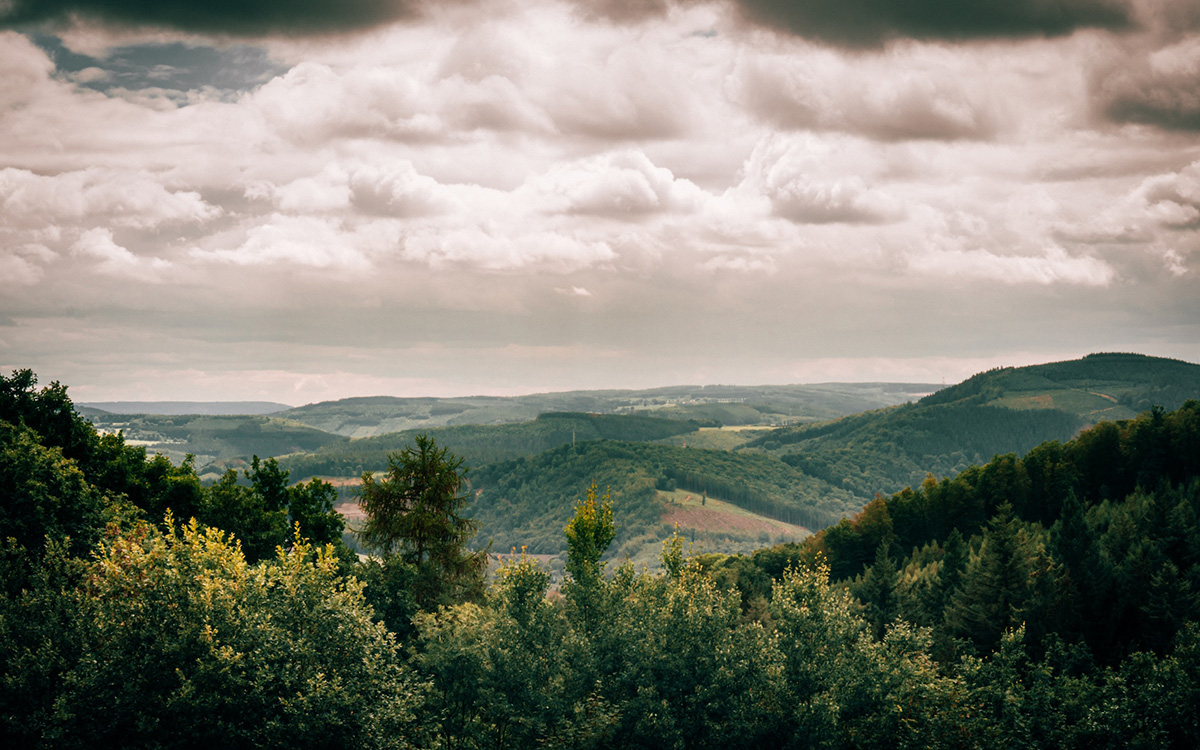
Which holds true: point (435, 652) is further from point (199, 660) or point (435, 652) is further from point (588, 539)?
point (199, 660)

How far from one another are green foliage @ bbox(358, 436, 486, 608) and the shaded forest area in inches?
8.3

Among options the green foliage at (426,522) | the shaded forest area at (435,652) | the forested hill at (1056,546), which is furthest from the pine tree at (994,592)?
the green foliage at (426,522)

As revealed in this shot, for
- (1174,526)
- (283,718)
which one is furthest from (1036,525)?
(283,718)

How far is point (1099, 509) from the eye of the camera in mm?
118250

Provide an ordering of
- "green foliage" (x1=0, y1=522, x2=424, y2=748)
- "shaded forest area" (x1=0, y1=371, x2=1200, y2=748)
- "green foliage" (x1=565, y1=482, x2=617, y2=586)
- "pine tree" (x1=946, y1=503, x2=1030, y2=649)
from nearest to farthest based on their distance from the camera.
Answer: "green foliage" (x1=0, y1=522, x2=424, y2=748) < "shaded forest area" (x1=0, y1=371, x2=1200, y2=748) < "green foliage" (x1=565, y1=482, x2=617, y2=586) < "pine tree" (x1=946, y1=503, x2=1030, y2=649)

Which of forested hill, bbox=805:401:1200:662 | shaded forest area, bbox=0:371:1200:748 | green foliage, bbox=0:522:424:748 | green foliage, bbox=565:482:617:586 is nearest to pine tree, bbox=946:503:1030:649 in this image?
forested hill, bbox=805:401:1200:662

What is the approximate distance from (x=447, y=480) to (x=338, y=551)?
67.1 feet

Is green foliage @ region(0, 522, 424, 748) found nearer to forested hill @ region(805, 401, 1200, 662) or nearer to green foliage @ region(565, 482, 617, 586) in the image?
green foliage @ region(565, 482, 617, 586)

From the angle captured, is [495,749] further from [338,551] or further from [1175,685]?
[1175,685]

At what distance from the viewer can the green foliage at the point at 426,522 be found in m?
54.7

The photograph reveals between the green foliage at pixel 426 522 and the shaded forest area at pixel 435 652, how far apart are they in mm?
212

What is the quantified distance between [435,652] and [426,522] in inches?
347

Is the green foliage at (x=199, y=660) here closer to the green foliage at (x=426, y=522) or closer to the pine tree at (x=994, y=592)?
the green foliage at (x=426, y=522)

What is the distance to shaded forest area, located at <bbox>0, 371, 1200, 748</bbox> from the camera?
41.2m
